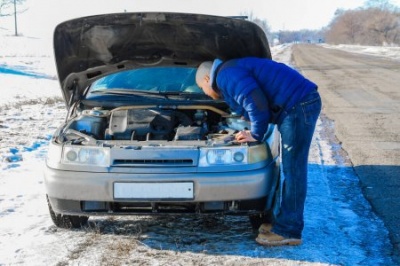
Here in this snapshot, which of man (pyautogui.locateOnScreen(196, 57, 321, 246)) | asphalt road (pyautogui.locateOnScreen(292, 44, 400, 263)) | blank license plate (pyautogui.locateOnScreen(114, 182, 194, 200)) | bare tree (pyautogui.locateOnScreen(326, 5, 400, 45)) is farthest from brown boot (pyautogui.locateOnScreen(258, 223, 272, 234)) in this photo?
bare tree (pyautogui.locateOnScreen(326, 5, 400, 45))

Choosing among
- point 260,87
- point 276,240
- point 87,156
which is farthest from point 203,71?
point 276,240

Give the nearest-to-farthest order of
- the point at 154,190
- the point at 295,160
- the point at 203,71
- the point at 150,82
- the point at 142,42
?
the point at 154,190
the point at 295,160
the point at 203,71
the point at 142,42
the point at 150,82

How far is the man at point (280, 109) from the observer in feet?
11.6

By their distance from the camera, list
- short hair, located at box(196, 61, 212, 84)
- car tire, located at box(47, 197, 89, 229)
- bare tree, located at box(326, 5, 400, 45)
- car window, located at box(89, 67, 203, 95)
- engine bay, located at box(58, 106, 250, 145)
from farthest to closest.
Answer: bare tree, located at box(326, 5, 400, 45)
car window, located at box(89, 67, 203, 95)
engine bay, located at box(58, 106, 250, 145)
car tire, located at box(47, 197, 89, 229)
short hair, located at box(196, 61, 212, 84)

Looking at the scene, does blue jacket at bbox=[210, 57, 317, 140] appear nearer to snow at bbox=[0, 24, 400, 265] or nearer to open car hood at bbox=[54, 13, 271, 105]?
open car hood at bbox=[54, 13, 271, 105]

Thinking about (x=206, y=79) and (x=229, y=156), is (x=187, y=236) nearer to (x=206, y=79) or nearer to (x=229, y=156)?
(x=229, y=156)

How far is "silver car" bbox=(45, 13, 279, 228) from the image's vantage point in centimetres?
352

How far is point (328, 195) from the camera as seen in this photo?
487 centimetres

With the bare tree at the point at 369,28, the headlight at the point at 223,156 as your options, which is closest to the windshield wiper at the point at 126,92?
the headlight at the point at 223,156

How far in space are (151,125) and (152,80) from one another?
803mm

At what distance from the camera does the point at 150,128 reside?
4.34 m

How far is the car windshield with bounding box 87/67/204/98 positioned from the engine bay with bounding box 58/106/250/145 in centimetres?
30

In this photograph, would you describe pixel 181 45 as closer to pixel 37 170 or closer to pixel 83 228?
pixel 83 228

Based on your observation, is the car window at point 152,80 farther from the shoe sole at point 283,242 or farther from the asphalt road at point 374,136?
the asphalt road at point 374,136
